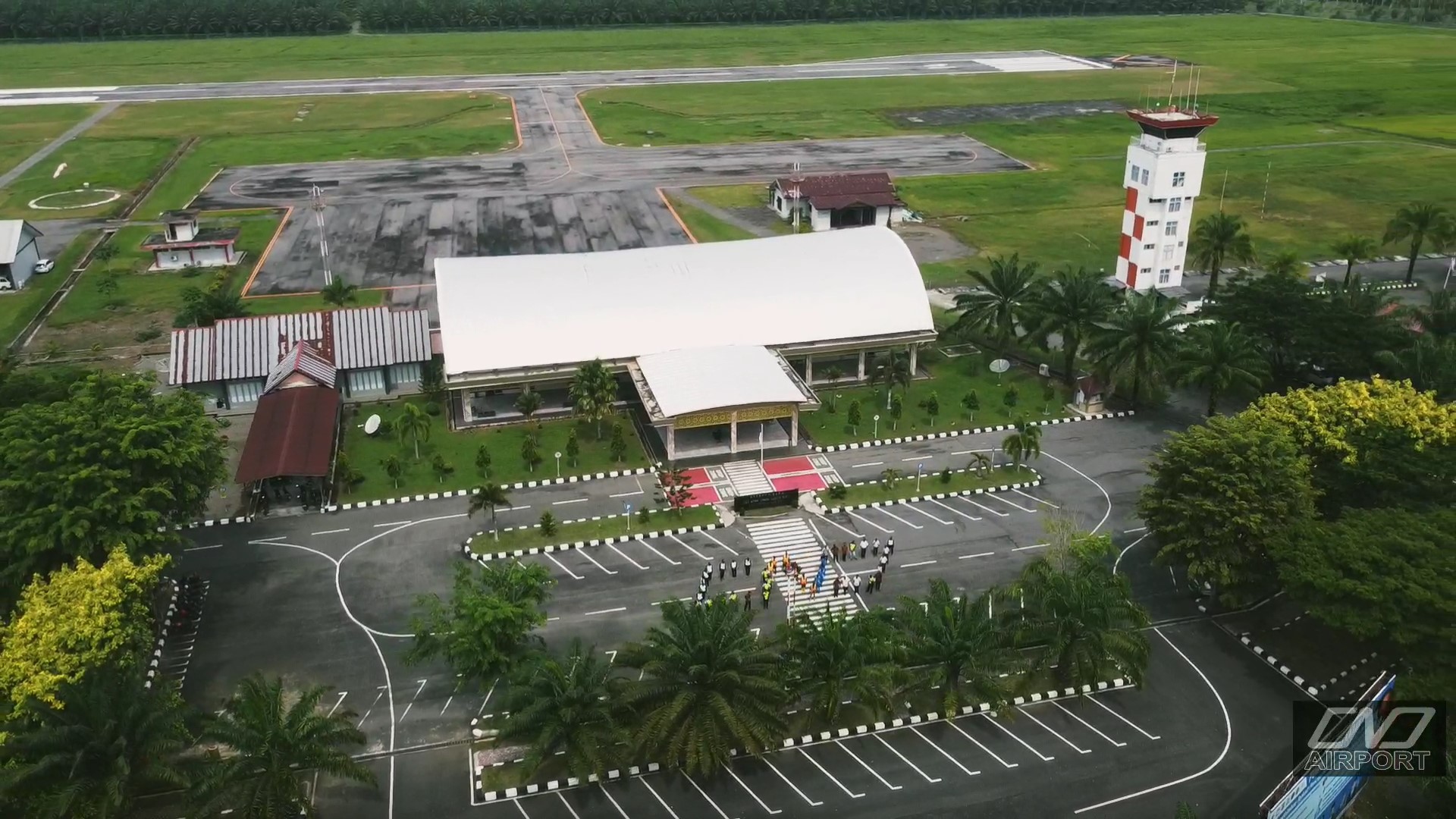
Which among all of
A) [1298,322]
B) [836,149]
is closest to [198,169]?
[836,149]

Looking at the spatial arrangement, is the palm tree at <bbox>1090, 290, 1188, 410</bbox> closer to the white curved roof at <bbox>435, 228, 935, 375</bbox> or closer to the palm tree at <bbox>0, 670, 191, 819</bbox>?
the white curved roof at <bbox>435, 228, 935, 375</bbox>

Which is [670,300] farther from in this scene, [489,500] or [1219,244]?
[1219,244]

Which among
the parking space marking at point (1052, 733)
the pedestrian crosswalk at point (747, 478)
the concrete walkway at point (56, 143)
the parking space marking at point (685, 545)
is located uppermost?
the concrete walkway at point (56, 143)

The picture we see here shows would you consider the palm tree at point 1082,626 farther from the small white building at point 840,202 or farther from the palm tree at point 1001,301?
the small white building at point 840,202

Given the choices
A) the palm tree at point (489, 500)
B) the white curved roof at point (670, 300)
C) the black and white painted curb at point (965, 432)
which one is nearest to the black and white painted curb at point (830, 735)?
the palm tree at point (489, 500)

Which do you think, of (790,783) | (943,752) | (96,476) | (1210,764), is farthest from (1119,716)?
(96,476)
